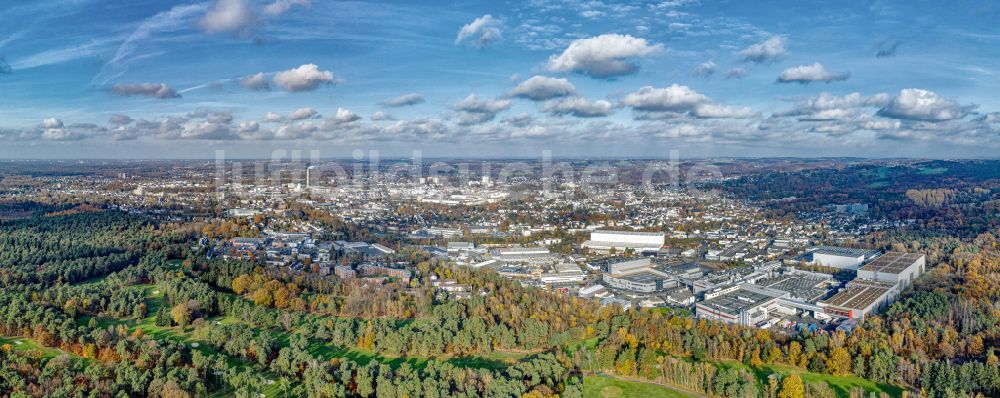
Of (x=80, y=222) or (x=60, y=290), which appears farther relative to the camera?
(x=80, y=222)

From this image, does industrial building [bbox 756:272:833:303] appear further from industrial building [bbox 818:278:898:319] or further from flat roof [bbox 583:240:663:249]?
flat roof [bbox 583:240:663:249]

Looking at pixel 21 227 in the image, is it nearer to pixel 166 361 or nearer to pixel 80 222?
pixel 80 222

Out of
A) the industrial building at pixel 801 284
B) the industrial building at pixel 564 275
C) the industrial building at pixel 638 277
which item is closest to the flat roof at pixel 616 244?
→ the industrial building at pixel 638 277

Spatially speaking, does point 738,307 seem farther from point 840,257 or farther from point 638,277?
point 840,257

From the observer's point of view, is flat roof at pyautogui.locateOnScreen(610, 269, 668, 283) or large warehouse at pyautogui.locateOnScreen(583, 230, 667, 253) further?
large warehouse at pyautogui.locateOnScreen(583, 230, 667, 253)

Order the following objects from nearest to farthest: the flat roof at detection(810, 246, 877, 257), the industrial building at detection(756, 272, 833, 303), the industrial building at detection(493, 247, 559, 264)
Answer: the industrial building at detection(756, 272, 833, 303)
the flat roof at detection(810, 246, 877, 257)
the industrial building at detection(493, 247, 559, 264)

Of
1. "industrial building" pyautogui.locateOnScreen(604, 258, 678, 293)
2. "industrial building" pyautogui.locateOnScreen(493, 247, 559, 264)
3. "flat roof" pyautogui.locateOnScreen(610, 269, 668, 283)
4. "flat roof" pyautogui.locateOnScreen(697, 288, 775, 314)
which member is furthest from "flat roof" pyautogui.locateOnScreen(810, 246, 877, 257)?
"industrial building" pyautogui.locateOnScreen(493, 247, 559, 264)

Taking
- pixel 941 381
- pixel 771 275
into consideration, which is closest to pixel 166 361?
pixel 941 381

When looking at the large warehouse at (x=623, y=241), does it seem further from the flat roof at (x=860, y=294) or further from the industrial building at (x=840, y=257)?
the flat roof at (x=860, y=294)
